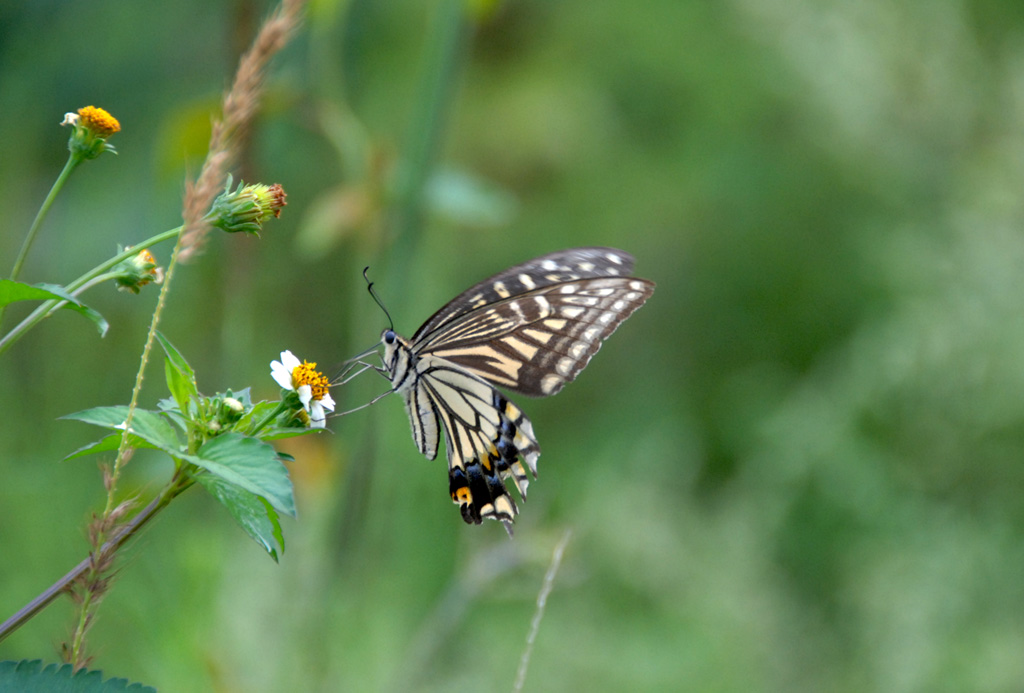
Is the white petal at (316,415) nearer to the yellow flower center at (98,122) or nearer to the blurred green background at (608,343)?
the yellow flower center at (98,122)

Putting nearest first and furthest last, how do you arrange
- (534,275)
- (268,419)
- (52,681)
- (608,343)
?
1. (52,681)
2. (268,419)
3. (534,275)
4. (608,343)

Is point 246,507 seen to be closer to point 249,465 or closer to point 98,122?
point 249,465

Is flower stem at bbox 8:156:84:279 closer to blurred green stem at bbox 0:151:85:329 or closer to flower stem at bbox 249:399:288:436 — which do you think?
blurred green stem at bbox 0:151:85:329

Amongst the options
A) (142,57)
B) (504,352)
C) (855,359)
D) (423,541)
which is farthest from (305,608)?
(142,57)

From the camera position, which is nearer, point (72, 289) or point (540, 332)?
point (72, 289)

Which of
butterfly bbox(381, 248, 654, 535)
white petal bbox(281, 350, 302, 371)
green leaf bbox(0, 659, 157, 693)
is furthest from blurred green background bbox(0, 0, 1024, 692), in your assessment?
green leaf bbox(0, 659, 157, 693)

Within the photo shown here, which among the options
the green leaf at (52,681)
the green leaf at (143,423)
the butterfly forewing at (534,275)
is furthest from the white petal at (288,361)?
the butterfly forewing at (534,275)

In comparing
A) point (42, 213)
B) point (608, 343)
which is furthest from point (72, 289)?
point (608, 343)
